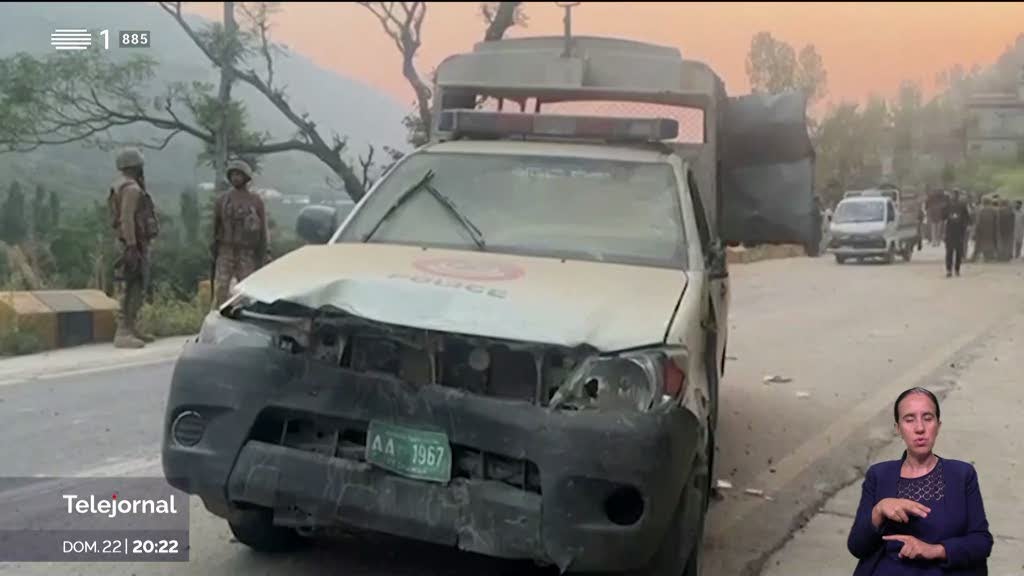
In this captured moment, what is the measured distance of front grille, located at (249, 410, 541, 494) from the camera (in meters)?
3.71

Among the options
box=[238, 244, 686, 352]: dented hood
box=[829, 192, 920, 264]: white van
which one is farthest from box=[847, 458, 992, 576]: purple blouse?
box=[829, 192, 920, 264]: white van

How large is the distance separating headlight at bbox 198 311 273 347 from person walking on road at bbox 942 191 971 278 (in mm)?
7685

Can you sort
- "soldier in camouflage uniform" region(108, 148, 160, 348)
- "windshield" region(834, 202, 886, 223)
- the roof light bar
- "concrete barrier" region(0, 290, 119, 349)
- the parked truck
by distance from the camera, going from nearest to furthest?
the roof light bar
"concrete barrier" region(0, 290, 119, 349)
"soldier in camouflage uniform" region(108, 148, 160, 348)
the parked truck
"windshield" region(834, 202, 886, 223)

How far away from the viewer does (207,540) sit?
16.1ft

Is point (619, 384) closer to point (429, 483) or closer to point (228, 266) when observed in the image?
point (429, 483)

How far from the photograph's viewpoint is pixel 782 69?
8.23m

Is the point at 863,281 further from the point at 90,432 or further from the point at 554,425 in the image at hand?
the point at 554,425

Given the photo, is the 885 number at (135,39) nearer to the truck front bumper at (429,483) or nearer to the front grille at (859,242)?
the truck front bumper at (429,483)

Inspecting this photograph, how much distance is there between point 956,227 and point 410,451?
32.2 feet

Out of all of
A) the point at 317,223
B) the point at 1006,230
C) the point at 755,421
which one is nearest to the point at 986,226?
the point at 1006,230

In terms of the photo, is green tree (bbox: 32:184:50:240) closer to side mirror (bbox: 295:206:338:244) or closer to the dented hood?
side mirror (bbox: 295:206:338:244)

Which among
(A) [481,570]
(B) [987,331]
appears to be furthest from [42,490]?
(B) [987,331]

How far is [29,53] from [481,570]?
205 inches

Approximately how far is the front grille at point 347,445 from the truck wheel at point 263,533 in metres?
0.57
